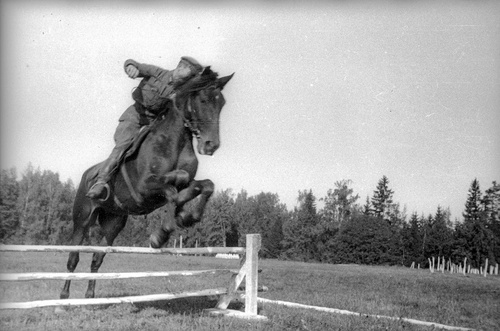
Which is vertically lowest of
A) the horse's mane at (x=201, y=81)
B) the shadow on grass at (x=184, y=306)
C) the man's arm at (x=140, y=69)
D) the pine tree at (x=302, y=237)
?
the pine tree at (x=302, y=237)

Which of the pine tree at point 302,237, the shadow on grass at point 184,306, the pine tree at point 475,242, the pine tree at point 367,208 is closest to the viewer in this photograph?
the shadow on grass at point 184,306

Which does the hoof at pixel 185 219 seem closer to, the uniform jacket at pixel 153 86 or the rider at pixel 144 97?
the rider at pixel 144 97

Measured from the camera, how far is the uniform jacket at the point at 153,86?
6.66 m

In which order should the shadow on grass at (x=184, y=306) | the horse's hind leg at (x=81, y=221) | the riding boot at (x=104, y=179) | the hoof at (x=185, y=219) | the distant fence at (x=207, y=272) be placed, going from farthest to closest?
the shadow on grass at (x=184, y=306), the horse's hind leg at (x=81, y=221), the riding boot at (x=104, y=179), the distant fence at (x=207, y=272), the hoof at (x=185, y=219)

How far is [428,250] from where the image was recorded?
71.6 m

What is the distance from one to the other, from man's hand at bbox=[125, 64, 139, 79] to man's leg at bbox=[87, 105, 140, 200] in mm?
689

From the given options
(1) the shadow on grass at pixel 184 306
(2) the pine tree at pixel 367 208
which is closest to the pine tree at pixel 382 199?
(2) the pine tree at pixel 367 208

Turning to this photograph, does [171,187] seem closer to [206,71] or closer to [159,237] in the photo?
[159,237]

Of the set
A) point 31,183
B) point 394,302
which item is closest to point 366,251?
point 31,183

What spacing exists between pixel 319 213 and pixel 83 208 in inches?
2857

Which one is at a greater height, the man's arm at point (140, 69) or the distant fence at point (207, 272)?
the man's arm at point (140, 69)

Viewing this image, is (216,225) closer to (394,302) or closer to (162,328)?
(394,302)

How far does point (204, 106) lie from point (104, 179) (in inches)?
73.8

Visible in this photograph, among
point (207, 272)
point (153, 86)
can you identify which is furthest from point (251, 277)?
point (153, 86)
